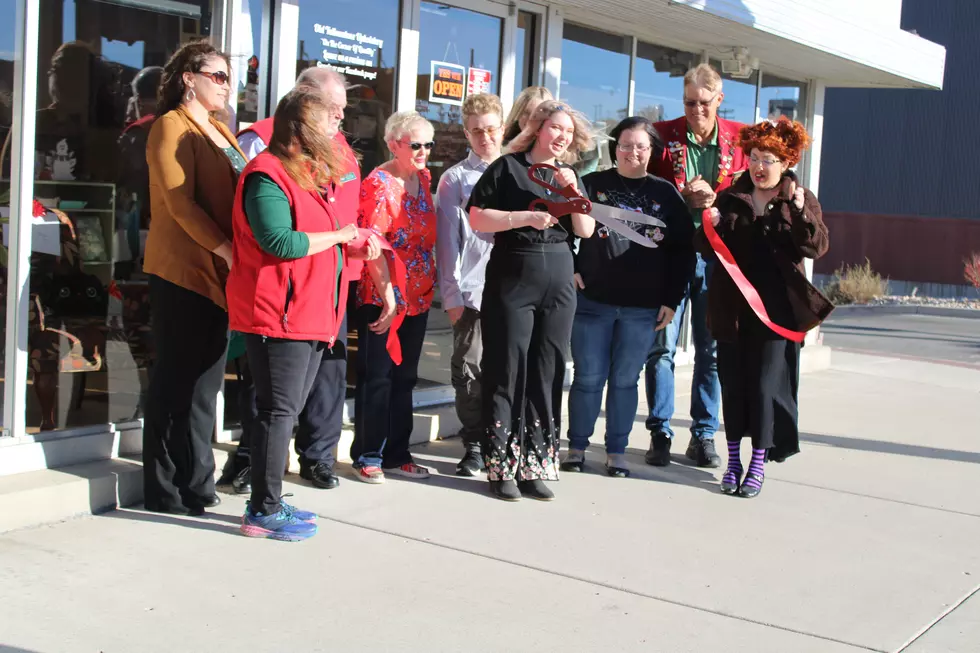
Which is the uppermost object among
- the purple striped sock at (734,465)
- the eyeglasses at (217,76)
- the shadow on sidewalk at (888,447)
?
the eyeglasses at (217,76)

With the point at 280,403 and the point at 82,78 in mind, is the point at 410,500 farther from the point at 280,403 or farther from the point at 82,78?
the point at 82,78

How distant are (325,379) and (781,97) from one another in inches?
274

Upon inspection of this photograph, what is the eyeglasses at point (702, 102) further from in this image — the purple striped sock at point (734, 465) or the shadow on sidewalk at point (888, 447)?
the shadow on sidewalk at point (888, 447)

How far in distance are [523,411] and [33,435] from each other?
212 centimetres

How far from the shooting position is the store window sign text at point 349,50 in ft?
20.2

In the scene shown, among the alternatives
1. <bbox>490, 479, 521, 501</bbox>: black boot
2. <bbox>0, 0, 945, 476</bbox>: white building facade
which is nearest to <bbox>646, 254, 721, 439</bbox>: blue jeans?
<bbox>490, 479, 521, 501</bbox>: black boot

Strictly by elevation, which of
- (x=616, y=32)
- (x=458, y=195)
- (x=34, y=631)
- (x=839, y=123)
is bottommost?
(x=34, y=631)

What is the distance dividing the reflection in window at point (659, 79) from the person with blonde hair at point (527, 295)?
139 inches

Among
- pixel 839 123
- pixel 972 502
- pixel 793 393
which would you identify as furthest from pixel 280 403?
pixel 839 123

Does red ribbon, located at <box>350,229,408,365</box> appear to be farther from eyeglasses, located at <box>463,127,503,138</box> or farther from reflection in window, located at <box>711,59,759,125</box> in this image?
reflection in window, located at <box>711,59,759,125</box>

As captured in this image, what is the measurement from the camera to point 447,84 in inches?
275

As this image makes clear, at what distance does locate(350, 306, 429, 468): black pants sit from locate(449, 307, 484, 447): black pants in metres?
0.34

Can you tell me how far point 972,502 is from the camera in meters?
5.76

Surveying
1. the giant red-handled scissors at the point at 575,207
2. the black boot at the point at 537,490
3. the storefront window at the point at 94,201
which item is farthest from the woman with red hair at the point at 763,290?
the storefront window at the point at 94,201
